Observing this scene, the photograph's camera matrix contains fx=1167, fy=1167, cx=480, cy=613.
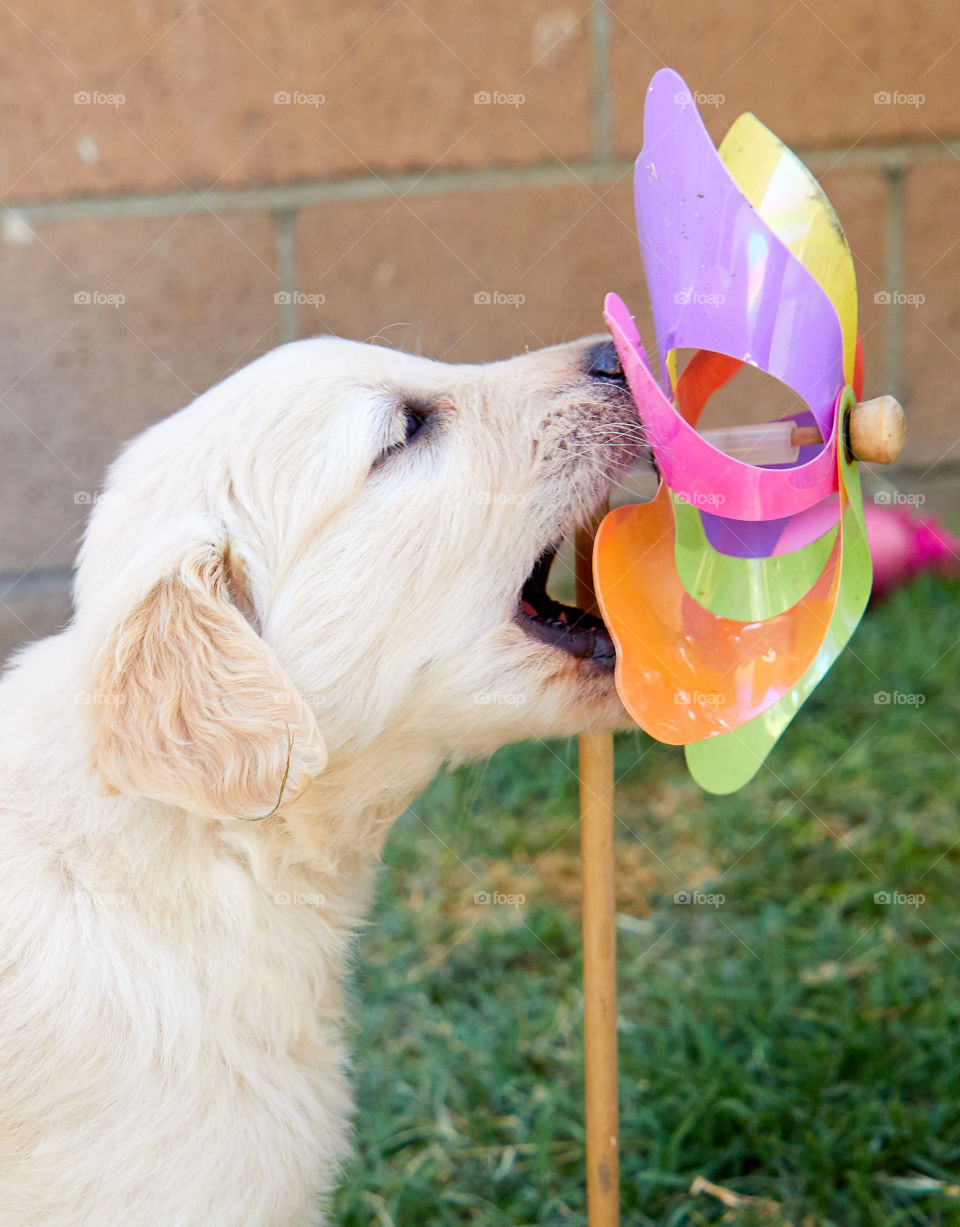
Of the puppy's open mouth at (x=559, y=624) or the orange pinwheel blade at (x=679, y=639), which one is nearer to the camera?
the orange pinwheel blade at (x=679, y=639)

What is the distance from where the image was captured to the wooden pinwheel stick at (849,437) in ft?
5.67

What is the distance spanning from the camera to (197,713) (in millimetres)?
1812

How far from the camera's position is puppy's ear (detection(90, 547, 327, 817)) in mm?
1775

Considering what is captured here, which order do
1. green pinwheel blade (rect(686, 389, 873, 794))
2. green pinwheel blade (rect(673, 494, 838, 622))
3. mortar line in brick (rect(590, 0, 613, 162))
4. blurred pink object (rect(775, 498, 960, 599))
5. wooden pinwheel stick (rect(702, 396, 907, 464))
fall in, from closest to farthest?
wooden pinwheel stick (rect(702, 396, 907, 464))
green pinwheel blade (rect(686, 389, 873, 794))
green pinwheel blade (rect(673, 494, 838, 622))
mortar line in brick (rect(590, 0, 613, 162))
blurred pink object (rect(775, 498, 960, 599))

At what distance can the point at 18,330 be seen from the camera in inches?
161

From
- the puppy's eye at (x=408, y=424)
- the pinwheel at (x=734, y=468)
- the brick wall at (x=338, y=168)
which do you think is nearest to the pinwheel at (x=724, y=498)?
the pinwheel at (x=734, y=468)

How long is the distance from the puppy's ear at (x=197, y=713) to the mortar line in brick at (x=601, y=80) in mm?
2933

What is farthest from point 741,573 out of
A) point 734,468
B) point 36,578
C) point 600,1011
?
point 36,578

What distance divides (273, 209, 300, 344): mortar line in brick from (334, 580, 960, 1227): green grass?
174cm

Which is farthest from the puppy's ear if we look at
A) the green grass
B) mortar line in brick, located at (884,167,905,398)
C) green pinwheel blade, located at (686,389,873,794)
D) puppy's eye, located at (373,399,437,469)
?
mortar line in brick, located at (884,167,905,398)

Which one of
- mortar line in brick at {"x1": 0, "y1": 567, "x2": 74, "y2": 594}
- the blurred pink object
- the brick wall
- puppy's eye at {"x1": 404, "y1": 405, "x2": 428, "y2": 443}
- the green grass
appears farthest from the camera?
the blurred pink object

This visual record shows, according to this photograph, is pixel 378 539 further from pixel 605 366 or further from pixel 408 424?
pixel 605 366

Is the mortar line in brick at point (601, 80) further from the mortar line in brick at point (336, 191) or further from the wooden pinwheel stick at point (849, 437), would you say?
the wooden pinwheel stick at point (849, 437)

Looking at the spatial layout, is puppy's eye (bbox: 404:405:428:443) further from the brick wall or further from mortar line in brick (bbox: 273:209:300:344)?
mortar line in brick (bbox: 273:209:300:344)
